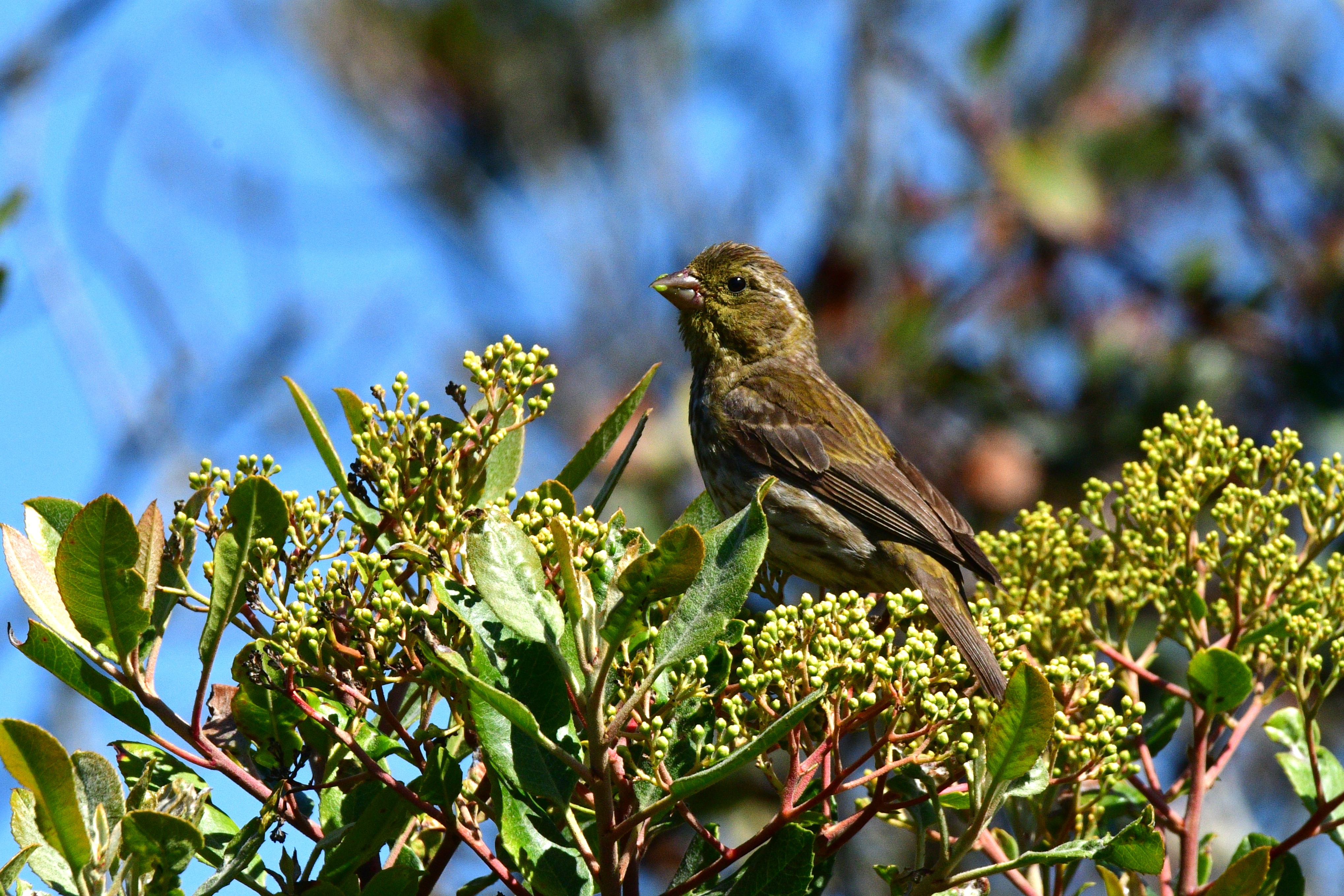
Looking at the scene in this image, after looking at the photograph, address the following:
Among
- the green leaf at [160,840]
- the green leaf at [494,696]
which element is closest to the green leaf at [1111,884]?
the green leaf at [494,696]

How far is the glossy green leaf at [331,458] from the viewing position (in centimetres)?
252

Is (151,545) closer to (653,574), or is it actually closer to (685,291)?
(653,574)

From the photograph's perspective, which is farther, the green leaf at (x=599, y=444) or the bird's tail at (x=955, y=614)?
the bird's tail at (x=955, y=614)

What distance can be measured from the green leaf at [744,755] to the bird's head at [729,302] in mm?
4006

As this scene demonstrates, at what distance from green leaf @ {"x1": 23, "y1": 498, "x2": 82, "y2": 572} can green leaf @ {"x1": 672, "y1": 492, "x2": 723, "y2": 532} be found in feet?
3.40

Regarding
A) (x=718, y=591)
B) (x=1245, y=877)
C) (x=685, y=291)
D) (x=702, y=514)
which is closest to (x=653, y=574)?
(x=718, y=591)

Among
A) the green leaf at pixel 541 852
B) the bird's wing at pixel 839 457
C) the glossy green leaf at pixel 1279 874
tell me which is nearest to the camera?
the green leaf at pixel 541 852

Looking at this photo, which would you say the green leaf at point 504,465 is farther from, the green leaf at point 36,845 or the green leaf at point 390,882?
the green leaf at point 36,845

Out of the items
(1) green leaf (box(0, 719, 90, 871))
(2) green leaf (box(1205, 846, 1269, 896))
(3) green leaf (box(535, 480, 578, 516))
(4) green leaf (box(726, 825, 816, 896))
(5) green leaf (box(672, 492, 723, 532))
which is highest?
(5) green leaf (box(672, 492, 723, 532))

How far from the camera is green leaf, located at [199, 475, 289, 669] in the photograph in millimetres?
2059

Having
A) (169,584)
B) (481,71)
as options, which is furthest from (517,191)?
(169,584)

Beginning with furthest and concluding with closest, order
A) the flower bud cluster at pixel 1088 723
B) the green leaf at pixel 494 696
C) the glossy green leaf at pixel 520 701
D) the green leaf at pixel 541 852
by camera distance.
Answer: the flower bud cluster at pixel 1088 723 → the green leaf at pixel 541 852 → the glossy green leaf at pixel 520 701 → the green leaf at pixel 494 696

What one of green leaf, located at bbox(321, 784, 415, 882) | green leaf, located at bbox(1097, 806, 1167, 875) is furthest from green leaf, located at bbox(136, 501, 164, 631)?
green leaf, located at bbox(1097, 806, 1167, 875)

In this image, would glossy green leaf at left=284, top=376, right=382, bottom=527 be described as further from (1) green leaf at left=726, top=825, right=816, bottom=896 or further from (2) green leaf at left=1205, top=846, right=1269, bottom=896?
(2) green leaf at left=1205, top=846, right=1269, bottom=896
